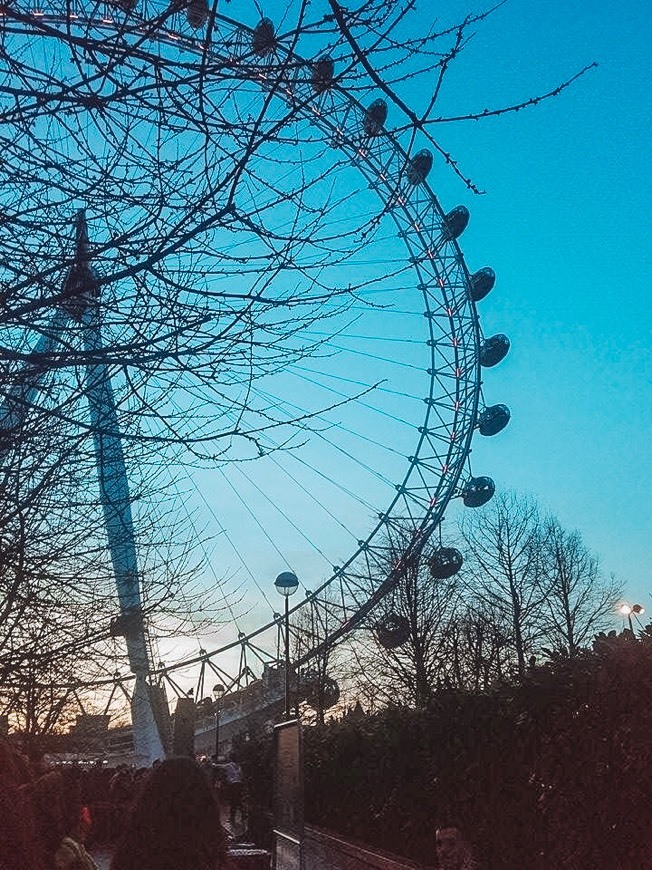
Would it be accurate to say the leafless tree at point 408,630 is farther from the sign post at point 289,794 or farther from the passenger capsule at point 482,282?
the sign post at point 289,794

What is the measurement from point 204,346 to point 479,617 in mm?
25235

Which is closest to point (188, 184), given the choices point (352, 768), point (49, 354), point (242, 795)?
point (49, 354)

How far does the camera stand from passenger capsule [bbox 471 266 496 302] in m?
25.5

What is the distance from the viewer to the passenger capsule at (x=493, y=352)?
25484 mm

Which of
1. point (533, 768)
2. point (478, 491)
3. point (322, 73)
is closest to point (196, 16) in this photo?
point (322, 73)

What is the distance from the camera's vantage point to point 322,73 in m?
3.84

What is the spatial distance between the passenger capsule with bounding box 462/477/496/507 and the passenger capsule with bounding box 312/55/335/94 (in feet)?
71.9

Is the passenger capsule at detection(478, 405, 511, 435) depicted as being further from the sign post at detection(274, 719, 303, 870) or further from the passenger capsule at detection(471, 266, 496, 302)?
the sign post at detection(274, 719, 303, 870)

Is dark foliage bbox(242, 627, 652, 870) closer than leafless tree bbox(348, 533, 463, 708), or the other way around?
dark foliage bbox(242, 627, 652, 870)

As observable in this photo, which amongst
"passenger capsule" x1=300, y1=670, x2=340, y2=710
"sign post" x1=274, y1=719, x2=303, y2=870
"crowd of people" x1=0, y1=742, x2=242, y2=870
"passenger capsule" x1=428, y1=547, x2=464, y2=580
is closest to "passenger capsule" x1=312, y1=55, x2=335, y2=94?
"crowd of people" x1=0, y1=742, x2=242, y2=870

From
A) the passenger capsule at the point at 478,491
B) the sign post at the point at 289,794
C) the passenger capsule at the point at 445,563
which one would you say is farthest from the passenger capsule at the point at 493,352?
the sign post at the point at 289,794

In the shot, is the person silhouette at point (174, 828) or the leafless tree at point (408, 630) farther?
the leafless tree at point (408, 630)

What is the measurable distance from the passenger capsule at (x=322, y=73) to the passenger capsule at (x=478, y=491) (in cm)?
2193

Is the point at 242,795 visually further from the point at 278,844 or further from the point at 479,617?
the point at 479,617
